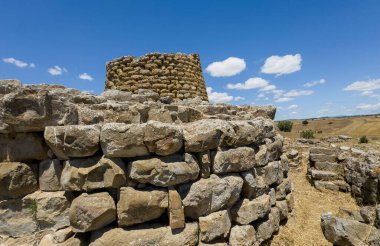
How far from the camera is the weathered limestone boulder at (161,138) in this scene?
3119 millimetres

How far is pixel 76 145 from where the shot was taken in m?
2.97

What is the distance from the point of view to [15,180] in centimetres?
311

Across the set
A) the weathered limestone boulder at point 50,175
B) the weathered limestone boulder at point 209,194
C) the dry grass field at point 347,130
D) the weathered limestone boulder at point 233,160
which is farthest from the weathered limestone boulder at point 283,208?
the dry grass field at point 347,130

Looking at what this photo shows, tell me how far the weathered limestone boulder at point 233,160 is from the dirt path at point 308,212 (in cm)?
167

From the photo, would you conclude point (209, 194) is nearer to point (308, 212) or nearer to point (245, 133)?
point (245, 133)

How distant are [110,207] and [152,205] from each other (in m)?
0.53

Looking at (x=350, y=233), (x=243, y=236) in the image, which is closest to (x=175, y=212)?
(x=243, y=236)

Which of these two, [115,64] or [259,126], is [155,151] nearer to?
[259,126]

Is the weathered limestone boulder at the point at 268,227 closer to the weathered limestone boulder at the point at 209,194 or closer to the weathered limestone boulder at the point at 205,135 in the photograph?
the weathered limestone boulder at the point at 209,194

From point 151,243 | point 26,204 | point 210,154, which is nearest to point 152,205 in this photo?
point 151,243

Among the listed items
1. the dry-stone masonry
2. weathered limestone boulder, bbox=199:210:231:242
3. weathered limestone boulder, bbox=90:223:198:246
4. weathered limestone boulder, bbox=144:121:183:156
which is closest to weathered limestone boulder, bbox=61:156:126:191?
the dry-stone masonry

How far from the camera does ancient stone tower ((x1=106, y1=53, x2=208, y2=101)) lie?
28.2ft

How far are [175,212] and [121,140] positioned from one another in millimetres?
1205

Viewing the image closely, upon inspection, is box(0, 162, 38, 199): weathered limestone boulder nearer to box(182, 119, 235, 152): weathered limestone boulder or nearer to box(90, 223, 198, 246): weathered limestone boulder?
box(90, 223, 198, 246): weathered limestone boulder
